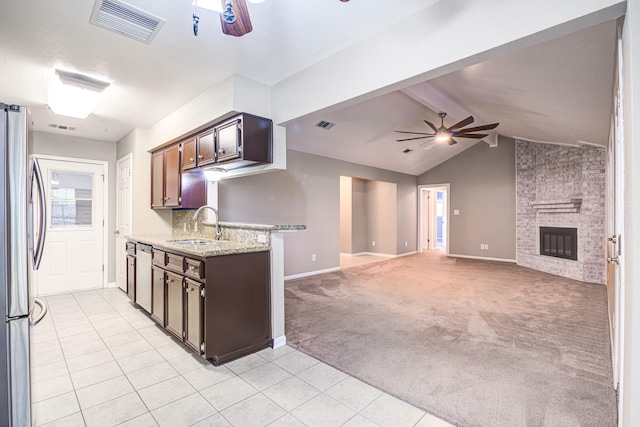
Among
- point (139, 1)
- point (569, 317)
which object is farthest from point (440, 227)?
point (139, 1)

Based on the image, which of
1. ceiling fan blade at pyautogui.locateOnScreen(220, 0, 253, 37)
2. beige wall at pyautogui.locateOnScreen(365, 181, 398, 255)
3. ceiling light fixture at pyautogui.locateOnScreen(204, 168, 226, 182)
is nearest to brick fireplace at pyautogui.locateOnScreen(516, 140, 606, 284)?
beige wall at pyautogui.locateOnScreen(365, 181, 398, 255)

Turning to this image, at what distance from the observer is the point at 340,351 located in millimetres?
2754

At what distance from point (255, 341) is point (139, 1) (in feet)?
8.67

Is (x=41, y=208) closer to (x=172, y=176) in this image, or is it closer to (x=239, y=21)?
(x=239, y=21)

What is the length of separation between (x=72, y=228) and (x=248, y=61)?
432 centimetres

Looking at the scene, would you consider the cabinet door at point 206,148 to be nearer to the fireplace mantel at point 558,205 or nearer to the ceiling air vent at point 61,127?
the ceiling air vent at point 61,127

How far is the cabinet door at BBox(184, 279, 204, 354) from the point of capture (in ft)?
8.16

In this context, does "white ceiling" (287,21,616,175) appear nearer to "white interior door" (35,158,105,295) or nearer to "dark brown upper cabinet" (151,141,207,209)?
"dark brown upper cabinet" (151,141,207,209)

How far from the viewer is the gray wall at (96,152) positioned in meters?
4.70

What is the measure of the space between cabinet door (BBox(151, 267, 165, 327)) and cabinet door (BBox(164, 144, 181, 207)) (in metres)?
1.05

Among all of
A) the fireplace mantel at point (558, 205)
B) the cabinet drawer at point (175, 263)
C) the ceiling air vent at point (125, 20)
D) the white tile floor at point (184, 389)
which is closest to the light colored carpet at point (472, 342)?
the white tile floor at point (184, 389)

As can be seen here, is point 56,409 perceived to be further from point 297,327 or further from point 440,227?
point 440,227

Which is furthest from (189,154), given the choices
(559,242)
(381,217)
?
(559,242)

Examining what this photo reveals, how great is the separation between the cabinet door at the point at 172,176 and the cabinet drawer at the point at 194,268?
154cm
